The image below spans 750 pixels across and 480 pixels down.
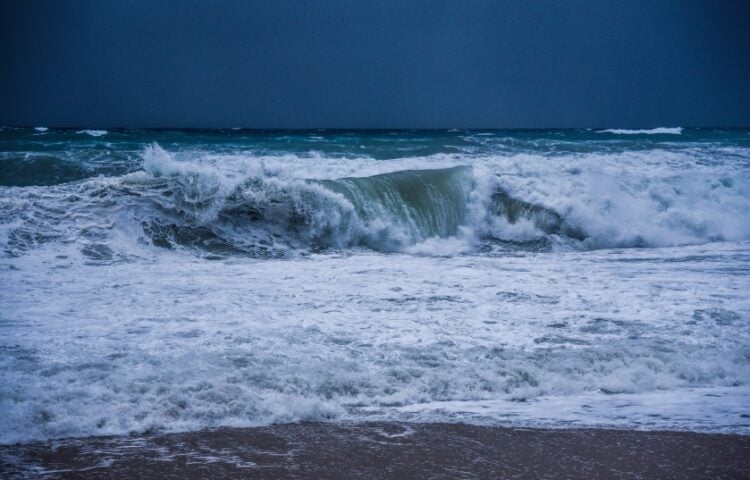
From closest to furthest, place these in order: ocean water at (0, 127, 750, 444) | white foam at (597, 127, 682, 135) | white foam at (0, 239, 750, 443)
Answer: white foam at (0, 239, 750, 443)
ocean water at (0, 127, 750, 444)
white foam at (597, 127, 682, 135)

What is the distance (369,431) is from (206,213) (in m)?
6.68

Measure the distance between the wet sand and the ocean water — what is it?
0.15 m

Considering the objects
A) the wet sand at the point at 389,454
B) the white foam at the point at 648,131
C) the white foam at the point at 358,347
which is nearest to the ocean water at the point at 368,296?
the white foam at the point at 358,347

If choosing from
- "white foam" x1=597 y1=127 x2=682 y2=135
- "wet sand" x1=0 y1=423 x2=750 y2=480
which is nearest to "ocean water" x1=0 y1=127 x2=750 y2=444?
"wet sand" x1=0 y1=423 x2=750 y2=480

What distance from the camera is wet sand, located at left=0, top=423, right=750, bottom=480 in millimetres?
2986

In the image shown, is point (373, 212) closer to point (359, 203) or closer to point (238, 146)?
point (359, 203)

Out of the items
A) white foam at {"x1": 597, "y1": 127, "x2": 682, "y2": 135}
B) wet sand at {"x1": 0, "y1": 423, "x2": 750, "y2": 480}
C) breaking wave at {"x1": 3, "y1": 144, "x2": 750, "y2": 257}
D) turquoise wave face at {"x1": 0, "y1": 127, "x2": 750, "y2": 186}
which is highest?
white foam at {"x1": 597, "y1": 127, "x2": 682, "y2": 135}

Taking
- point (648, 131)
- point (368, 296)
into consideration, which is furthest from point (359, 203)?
point (648, 131)

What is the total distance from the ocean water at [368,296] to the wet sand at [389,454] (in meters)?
0.15

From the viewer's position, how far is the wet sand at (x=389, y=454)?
2986mm

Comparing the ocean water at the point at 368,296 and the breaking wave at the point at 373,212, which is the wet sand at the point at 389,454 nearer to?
the ocean water at the point at 368,296

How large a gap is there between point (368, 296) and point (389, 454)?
2914 millimetres

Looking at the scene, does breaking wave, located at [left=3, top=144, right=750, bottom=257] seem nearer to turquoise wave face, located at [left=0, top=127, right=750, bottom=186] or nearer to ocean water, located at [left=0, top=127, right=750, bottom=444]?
ocean water, located at [left=0, top=127, right=750, bottom=444]

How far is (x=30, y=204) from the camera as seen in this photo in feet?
30.0
